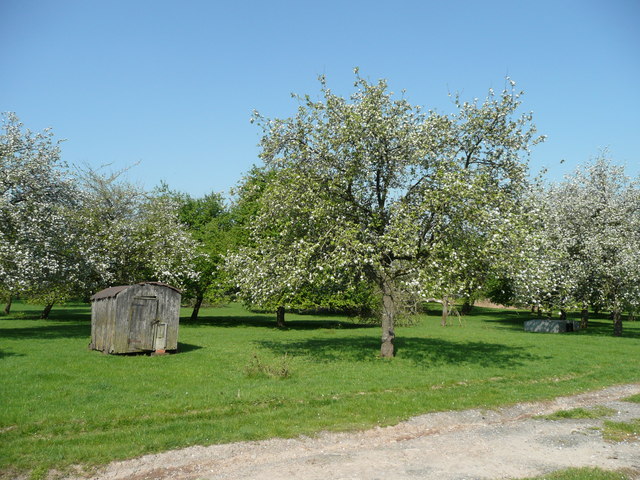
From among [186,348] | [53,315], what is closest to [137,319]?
[186,348]

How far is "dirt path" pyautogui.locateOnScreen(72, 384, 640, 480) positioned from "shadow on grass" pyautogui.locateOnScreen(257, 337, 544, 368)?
943cm

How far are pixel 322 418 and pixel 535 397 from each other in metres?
7.43

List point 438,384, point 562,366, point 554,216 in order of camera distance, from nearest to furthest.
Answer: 1. point 438,384
2. point 562,366
3. point 554,216

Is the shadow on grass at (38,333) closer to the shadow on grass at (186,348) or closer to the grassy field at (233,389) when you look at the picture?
the grassy field at (233,389)

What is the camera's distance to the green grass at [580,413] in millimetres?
13357

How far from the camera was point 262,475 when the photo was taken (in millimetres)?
8703

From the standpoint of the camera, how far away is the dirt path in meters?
8.88

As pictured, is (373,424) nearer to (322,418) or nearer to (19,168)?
(322,418)

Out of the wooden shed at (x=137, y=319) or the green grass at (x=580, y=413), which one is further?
the wooden shed at (x=137, y=319)

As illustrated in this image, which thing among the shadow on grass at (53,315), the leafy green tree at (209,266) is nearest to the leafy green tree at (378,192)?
the leafy green tree at (209,266)

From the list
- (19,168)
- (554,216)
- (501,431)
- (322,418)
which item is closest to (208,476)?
(322,418)

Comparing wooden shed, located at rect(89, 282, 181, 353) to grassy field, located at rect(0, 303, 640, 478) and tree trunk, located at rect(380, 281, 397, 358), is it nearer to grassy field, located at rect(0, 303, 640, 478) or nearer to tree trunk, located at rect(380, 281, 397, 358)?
grassy field, located at rect(0, 303, 640, 478)

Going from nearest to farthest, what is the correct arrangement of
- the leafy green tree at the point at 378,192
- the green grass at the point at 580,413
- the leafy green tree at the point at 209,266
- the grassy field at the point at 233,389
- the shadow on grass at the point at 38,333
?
1. the grassy field at the point at 233,389
2. the green grass at the point at 580,413
3. the leafy green tree at the point at 378,192
4. the shadow on grass at the point at 38,333
5. the leafy green tree at the point at 209,266

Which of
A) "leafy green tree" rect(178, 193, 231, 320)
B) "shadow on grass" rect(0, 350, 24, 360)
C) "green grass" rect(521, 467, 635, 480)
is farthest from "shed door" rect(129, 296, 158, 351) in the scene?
"leafy green tree" rect(178, 193, 231, 320)
